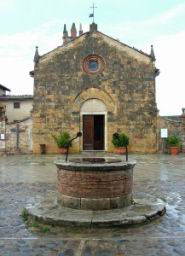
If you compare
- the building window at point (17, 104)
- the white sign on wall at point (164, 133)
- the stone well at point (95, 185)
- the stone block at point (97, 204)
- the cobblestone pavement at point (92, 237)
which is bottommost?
the cobblestone pavement at point (92, 237)

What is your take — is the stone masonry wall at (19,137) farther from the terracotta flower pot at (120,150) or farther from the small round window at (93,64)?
the terracotta flower pot at (120,150)

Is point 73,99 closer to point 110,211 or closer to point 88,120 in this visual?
point 88,120

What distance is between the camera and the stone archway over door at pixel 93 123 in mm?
25625

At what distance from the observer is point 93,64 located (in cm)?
2569

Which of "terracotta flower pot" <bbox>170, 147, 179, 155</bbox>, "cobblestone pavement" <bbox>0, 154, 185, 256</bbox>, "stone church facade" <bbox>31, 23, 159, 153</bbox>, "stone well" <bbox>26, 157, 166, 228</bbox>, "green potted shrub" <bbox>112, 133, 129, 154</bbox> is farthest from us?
"stone church facade" <bbox>31, 23, 159, 153</bbox>

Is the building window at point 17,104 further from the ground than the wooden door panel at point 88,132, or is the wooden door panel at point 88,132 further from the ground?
the building window at point 17,104

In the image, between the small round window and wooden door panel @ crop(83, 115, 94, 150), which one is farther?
wooden door panel @ crop(83, 115, 94, 150)

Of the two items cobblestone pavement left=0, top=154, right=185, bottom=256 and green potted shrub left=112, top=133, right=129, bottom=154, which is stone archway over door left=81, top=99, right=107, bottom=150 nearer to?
green potted shrub left=112, top=133, right=129, bottom=154

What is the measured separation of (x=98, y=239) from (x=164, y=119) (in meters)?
19.6

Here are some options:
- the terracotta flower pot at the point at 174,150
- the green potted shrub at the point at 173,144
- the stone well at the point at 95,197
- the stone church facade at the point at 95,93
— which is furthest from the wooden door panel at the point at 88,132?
the stone well at the point at 95,197

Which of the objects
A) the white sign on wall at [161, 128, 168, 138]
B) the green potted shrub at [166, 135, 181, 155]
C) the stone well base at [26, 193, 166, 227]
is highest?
the white sign on wall at [161, 128, 168, 138]

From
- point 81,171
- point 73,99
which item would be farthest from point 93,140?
point 81,171

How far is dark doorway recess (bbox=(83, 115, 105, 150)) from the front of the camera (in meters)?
25.8

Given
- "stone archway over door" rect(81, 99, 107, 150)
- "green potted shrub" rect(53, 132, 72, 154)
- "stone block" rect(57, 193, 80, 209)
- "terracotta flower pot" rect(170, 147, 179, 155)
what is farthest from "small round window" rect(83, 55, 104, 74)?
"stone block" rect(57, 193, 80, 209)
